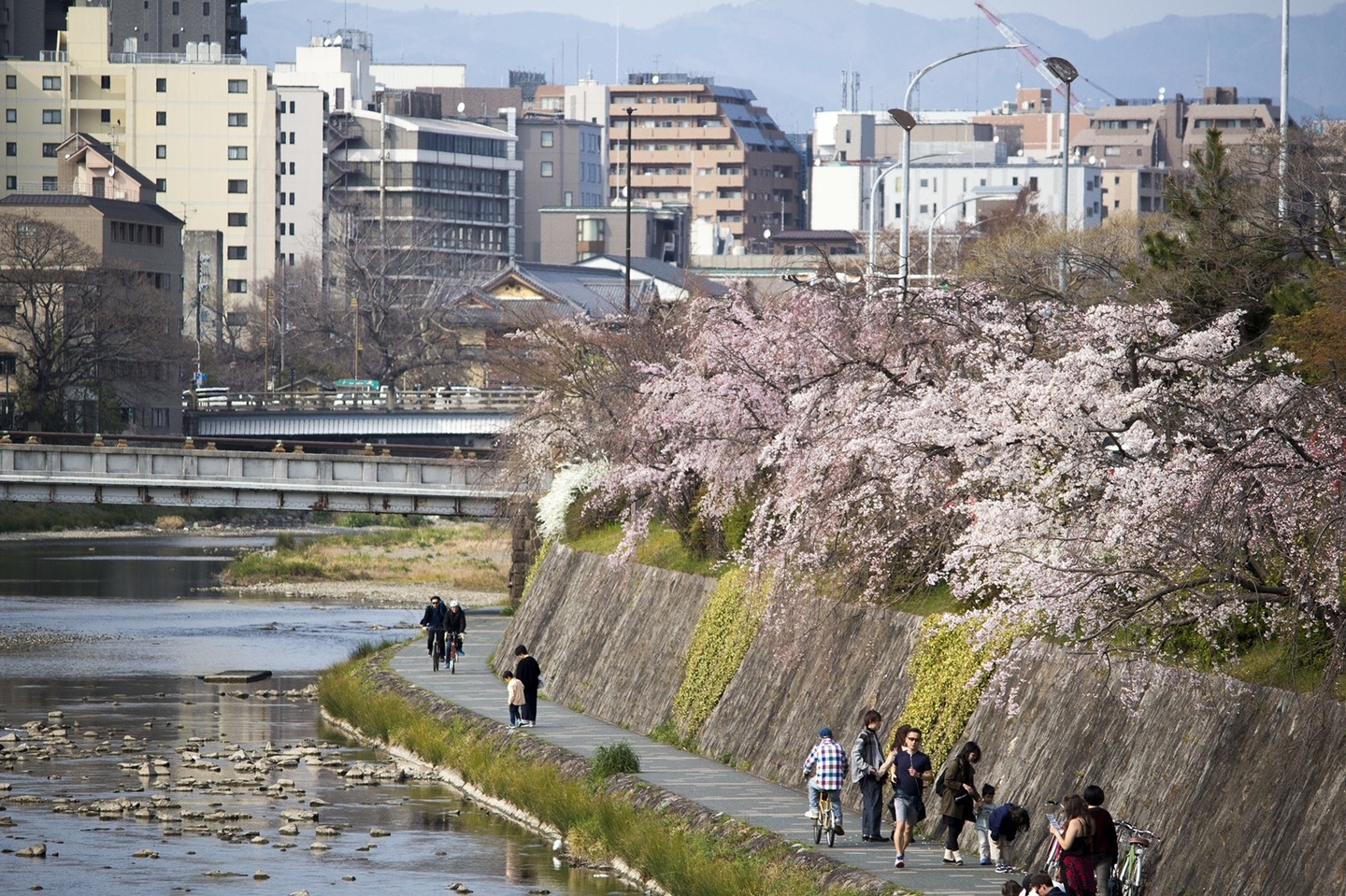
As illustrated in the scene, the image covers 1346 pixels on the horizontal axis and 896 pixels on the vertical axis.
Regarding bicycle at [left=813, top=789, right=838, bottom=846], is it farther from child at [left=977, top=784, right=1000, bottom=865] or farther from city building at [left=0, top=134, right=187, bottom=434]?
city building at [left=0, top=134, right=187, bottom=434]

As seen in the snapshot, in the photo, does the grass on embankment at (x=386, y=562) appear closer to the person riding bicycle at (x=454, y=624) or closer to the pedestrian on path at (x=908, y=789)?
the person riding bicycle at (x=454, y=624)

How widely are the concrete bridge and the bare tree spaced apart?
25.6 m

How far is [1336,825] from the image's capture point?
15.4 meters

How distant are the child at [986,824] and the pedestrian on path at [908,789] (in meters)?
0.68

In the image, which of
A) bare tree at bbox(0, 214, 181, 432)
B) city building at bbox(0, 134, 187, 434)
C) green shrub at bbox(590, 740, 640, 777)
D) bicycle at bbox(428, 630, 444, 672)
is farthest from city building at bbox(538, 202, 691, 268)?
green shrub at bbox(590, 740, 640, 777)

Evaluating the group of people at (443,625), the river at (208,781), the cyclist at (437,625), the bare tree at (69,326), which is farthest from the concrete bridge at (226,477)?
the bare tree at (69,326)

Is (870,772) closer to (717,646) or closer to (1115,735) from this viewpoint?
→ (1115,735)

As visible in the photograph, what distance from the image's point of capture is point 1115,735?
18.8m

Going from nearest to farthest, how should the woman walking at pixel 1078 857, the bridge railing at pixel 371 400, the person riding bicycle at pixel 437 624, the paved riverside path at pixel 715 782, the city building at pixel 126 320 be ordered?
the woman walking at pixel 1078 857
the paved riverside path at pixel 715 782
the person riding bicycle at pixel 437 624
the city building at pixel 126 320
the bridge railing at pixel 371 400

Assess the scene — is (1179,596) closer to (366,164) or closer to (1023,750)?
(1023,750)

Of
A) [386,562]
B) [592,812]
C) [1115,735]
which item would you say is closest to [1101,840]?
[1115,735]

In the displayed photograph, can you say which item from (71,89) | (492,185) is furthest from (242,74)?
(492,185)

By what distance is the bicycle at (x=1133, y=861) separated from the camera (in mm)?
17125

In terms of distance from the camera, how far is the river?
26.0 metres
